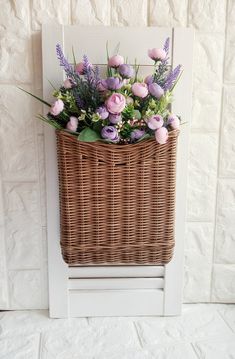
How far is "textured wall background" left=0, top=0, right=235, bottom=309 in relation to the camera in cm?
104

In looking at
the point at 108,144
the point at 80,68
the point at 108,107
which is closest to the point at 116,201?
the point at 108,144

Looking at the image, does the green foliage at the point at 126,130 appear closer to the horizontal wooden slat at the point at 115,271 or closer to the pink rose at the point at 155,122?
the pink rose at the point at 155,122

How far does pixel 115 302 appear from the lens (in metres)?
1.16

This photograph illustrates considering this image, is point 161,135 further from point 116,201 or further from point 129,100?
point 116,201

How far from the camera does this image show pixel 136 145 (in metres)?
0.95

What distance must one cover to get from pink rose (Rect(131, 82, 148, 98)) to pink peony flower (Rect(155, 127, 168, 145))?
0.31ft
